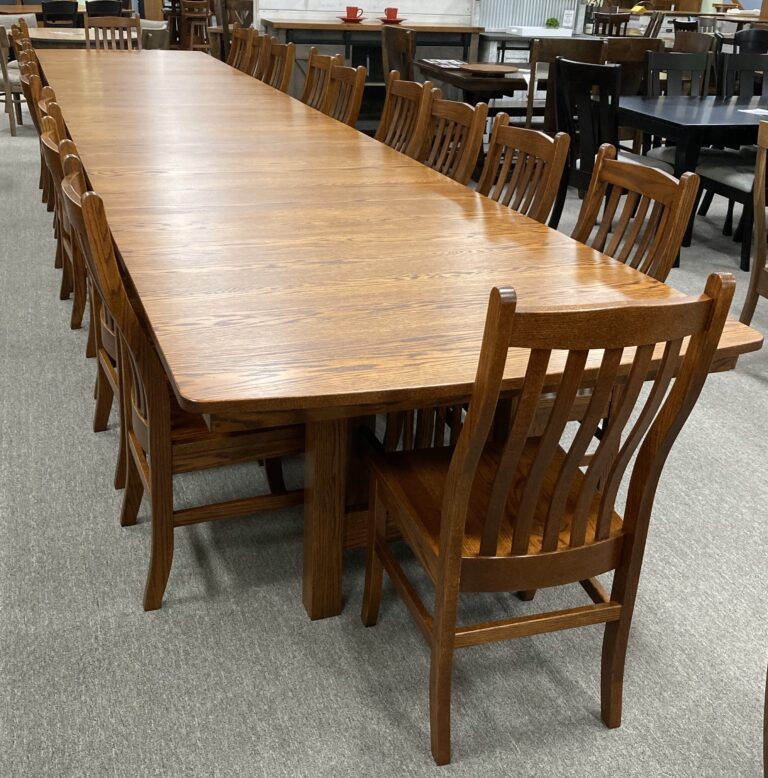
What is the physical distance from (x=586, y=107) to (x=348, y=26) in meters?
3.56

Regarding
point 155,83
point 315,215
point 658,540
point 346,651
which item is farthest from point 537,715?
point 155,83

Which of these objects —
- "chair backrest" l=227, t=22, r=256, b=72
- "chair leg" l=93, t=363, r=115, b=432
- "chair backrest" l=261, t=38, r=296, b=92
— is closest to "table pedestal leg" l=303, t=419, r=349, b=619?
"chair leg" l=93, t=363, r=115, b=432

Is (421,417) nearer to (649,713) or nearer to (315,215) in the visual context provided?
(315,215)

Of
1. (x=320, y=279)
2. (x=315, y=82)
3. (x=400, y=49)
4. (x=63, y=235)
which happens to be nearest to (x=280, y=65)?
(x=315, y=82)

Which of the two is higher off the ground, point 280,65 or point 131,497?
point 280,65

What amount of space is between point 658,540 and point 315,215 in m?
1.22

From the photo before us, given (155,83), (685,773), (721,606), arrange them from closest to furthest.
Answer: (685,773) → (721,606) → (155,83)

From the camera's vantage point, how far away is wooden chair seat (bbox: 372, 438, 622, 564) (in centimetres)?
139

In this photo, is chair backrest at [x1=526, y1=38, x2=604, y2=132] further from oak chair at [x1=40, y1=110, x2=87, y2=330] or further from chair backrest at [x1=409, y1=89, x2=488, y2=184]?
oak chair at [x1=40, y1=110, x2=87, y2=330]

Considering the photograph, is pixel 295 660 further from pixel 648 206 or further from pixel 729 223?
pixel 729 223

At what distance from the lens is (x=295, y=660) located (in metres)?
1.68

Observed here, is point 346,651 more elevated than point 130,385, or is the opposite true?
point 130,385

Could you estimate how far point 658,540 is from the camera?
2121 millimetres

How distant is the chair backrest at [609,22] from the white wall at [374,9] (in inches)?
46.6
